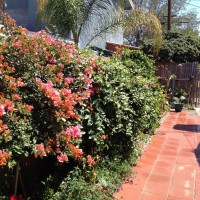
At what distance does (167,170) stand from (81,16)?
5.17 metres

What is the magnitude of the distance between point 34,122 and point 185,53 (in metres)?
12.5

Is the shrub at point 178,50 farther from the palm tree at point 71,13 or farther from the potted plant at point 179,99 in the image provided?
the palm tree at point 71,13

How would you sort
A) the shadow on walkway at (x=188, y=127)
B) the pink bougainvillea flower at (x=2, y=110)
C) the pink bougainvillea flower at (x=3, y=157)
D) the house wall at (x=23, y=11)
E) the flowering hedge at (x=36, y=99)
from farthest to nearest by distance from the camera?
the house wall at (x=23, y=11) < the shadow on walkway at (x=188, y=127) < the flowering hedge at (x=36, y=99) < the pink bougainvillea flower at (x=2, y=110) < the pink bougainvillea flower at (x=3, y=157)

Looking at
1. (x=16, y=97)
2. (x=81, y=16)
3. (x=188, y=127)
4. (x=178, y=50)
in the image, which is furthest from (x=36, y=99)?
(x=178, y=50)

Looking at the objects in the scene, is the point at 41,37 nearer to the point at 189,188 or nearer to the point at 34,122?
the point at 34,122

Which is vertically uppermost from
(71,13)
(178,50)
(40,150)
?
(71,13)

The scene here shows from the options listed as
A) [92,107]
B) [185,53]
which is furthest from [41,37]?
[185,53]

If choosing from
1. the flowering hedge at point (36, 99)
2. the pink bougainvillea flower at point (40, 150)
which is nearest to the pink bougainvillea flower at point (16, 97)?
the flowering hedge at point (36, 99)

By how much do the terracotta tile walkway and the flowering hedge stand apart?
927 millimetres

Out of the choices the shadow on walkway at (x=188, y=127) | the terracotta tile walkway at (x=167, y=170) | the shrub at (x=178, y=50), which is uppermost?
the shrub at (x=178, y=50)

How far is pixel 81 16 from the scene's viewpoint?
8.09m

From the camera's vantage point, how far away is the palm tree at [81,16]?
7.71 meters

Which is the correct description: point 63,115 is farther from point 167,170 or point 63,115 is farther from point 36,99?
point 167,170

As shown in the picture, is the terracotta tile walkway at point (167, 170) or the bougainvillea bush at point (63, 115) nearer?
the bougainvillea bush at point (63, 115)
